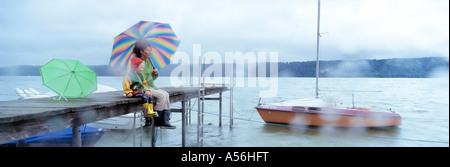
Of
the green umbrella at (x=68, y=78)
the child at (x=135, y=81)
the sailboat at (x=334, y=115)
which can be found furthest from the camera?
the sailboat at (x=334, y=115)

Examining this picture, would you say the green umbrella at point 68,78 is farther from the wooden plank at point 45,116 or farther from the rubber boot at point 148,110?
the rubber boot at point 148,110

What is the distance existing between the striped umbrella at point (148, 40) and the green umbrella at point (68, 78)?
0.69 meters

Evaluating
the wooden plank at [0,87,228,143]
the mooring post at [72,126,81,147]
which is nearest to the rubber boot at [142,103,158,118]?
the wooden plank at [0,87,228,143]

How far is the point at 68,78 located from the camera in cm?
497

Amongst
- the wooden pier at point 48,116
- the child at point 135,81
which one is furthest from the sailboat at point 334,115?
the wooden pier at point 48,116

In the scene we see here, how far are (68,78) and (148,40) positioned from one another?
1.61 metres

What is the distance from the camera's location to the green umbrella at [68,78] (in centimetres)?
484

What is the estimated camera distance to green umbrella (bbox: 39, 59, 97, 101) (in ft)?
15.9

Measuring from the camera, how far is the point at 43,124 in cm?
352

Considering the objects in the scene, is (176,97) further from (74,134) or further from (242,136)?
(242,136)

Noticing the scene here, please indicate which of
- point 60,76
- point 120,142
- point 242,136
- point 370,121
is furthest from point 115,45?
point 370,121

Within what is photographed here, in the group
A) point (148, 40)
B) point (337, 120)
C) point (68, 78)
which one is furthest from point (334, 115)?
point (68, 78)

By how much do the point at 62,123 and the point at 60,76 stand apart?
1394 millimetres

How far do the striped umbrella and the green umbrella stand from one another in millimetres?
693
